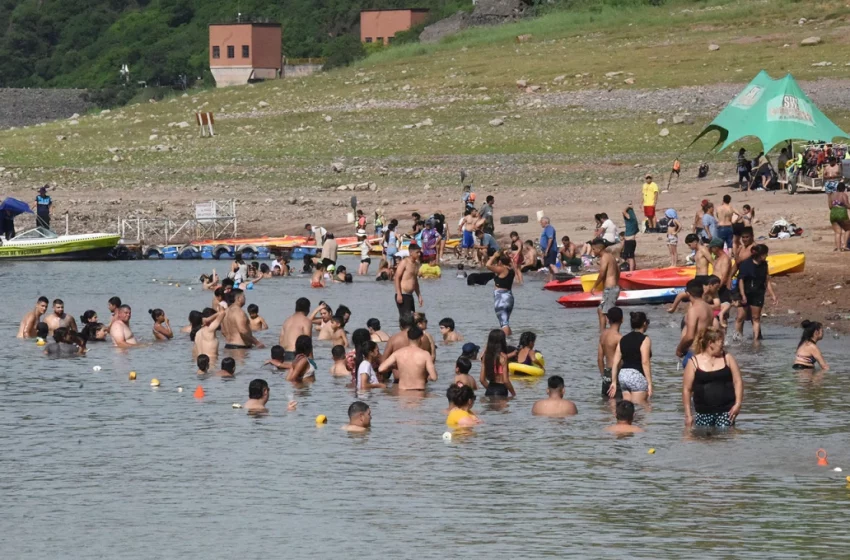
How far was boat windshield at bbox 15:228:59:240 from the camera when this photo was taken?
1458 inches

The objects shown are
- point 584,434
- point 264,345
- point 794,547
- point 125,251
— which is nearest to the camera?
point 794,547

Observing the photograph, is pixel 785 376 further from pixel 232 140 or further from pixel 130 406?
pixel 232 140

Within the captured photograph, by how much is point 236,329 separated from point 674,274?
8595 mm

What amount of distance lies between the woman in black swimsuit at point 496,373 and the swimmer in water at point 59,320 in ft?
25.3

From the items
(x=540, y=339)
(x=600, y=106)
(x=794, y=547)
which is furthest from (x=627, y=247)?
(x=600, y=106)

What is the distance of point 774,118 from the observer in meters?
35.4

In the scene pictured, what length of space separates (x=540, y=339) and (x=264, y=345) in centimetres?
422

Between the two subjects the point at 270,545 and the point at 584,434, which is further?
the point at 584,434

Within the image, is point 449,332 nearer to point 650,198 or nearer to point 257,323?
point 257,323

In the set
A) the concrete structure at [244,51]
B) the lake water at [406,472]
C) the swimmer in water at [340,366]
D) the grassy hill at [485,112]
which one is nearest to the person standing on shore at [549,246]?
the lake water at [406,472]

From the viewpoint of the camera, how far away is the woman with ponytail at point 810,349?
18.7m

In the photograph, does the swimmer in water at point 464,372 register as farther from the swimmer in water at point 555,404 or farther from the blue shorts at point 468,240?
the blue shorts at point 468,240

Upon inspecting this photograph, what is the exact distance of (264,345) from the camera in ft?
76.3

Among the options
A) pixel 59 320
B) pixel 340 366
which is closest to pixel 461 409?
pixel 340 366
